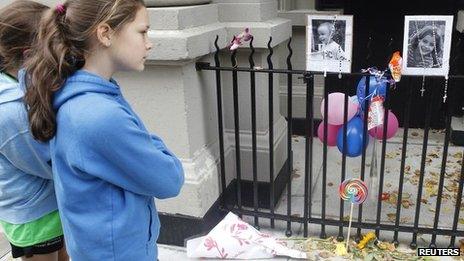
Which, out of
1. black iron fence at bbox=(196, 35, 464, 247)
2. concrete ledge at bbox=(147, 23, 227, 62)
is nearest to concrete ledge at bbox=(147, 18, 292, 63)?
concrete ledge at bbox=(147, 23, 227, 62)

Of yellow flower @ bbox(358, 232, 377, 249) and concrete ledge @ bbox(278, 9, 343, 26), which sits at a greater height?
concrete ledge @ bbox(278, 9, 343, 26)

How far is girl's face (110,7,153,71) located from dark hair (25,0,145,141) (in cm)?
4

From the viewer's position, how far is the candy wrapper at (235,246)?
315cm

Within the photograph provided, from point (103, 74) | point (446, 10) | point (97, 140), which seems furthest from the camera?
point (446, 10)

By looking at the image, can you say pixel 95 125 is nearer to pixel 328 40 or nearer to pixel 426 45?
pixel 328 40

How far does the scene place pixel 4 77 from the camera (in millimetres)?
1990

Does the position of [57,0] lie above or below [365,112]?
above

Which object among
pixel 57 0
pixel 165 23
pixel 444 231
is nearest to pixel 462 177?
pixel 444 231

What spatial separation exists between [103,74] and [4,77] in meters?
0.58

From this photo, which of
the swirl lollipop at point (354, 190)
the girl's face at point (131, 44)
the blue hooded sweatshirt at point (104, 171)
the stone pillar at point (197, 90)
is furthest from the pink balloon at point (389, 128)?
the girl's face at point (131, 44)

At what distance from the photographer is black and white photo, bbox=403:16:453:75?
8.96 ft

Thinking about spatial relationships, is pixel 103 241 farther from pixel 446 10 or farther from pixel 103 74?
pixel 446 10

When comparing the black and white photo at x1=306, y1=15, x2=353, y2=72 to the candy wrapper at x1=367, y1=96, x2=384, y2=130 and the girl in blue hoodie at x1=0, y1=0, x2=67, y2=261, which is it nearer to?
the candy wrapper at x1=367, y1=96, x2=384, y2=130

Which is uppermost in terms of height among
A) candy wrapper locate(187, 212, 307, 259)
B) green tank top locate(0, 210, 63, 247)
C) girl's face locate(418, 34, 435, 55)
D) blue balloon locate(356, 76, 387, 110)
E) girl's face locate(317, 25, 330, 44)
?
girl's face locate(317, 25, 330, 44)
